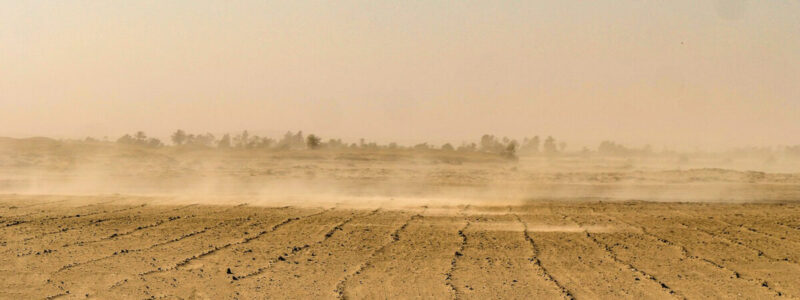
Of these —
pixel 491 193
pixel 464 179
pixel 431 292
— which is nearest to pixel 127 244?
pixel 431 292

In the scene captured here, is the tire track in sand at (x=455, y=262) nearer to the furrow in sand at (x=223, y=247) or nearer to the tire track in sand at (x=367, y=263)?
the tire track in sand at (x=367, y=263)

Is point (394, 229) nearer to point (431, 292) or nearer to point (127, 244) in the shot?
point (127, 244)

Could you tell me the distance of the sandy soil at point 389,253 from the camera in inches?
321

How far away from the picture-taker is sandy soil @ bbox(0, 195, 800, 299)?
321 inches

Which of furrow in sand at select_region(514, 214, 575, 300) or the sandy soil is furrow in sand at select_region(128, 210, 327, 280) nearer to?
the sandy soil

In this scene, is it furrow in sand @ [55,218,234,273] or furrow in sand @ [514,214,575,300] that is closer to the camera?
furrow in sand @ [514,214,575,300]

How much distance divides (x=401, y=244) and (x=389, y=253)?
98cm

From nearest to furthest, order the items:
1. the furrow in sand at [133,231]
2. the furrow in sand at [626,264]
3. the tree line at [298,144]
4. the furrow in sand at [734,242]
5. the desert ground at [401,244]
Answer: the furrow in sand at [626,264] → the desert ground at [401,244] → the furrow in sand at [734,242] → the furrow in sand at [133,231] → the tree line at [298,144]

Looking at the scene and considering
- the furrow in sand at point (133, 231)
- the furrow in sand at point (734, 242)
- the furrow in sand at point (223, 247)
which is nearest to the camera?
the furrow in sand at point (223, 247)

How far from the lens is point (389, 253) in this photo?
1070 cm

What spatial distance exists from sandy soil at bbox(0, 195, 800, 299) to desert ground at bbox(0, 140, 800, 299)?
4 cm

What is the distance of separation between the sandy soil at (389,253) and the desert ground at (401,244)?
1.6 inches

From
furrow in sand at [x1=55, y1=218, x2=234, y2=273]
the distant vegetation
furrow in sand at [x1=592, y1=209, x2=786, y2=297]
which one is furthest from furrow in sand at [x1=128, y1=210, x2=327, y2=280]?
the distant vegetation

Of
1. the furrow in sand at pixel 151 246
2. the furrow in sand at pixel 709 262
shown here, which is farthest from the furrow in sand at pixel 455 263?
the furrow in sand at pixel 151 246
